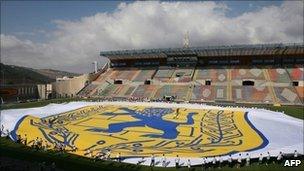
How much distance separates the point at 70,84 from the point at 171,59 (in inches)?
1268

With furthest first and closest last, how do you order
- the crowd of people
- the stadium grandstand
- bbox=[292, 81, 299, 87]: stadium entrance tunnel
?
bbox=[292, 81, 299, 87]: stadium entrance tunnel < the stadium grandstand < the crowd of people

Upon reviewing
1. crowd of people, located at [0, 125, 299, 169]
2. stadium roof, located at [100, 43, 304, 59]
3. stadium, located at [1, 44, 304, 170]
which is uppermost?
stadium roof, located at [100, 43, 304, 59]

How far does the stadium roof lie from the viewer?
8881 cm

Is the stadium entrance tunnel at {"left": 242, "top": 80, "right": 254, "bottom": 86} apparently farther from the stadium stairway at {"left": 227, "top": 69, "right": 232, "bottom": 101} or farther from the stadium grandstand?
the stadium stairway at {"left": 227, "top": 69, "right": 232, "bottom": 101}

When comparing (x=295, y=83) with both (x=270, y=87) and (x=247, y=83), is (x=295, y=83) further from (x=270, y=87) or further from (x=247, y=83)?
(x=247, y=83)

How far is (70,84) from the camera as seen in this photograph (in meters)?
104

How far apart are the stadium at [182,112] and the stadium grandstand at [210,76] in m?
0.24

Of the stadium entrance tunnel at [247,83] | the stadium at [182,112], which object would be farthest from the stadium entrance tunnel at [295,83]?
the stadium entrance tunnel at [247,83]

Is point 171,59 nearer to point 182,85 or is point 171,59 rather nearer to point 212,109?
point 182,85

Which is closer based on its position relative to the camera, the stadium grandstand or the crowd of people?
the crowd of people

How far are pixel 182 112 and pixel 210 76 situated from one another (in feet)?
122

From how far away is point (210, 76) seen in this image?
92.1 meters

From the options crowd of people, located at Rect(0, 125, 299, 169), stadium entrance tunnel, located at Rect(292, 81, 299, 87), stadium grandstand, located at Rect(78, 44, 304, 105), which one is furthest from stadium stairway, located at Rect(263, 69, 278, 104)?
crowd of people, located at Rect(0, 125, 299, 169)

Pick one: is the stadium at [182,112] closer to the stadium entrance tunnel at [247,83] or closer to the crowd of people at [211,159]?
the crowd of people at [211,159]
